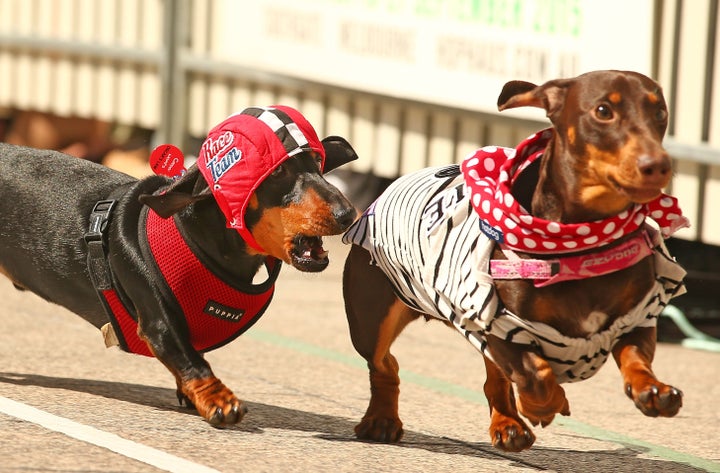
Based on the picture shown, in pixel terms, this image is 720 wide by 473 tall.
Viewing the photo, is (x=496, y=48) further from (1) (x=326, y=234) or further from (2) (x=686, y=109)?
(1) (x=326, y=234)

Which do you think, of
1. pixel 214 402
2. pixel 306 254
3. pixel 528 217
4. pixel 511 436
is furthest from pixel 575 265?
pixel 214 402

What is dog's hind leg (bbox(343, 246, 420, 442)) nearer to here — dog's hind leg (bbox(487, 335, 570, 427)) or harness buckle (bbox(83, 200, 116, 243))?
dog's hind leg (bbox(487, 335, 570, 427))

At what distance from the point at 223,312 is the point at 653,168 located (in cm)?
167

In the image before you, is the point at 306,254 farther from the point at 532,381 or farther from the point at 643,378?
the point at 643,378

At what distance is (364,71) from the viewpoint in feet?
28.5

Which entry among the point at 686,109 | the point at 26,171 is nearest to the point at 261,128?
the point at 26,171

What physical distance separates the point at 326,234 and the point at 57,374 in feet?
4.92

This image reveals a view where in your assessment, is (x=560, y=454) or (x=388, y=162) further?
(x=388, y=162)

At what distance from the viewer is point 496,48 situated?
7.88 metres

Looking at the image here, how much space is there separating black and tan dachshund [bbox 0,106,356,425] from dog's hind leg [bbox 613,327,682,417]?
0.95 m

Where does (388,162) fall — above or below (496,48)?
below

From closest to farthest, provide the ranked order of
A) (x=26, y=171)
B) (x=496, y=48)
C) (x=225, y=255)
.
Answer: (x=225, y=255) → (x=26, y=171) → (x=496, y=48)

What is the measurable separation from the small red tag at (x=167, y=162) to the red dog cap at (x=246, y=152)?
364mm

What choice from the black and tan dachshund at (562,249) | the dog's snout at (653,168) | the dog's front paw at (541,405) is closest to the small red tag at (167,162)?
the black and tan dachshund at (562,249)
